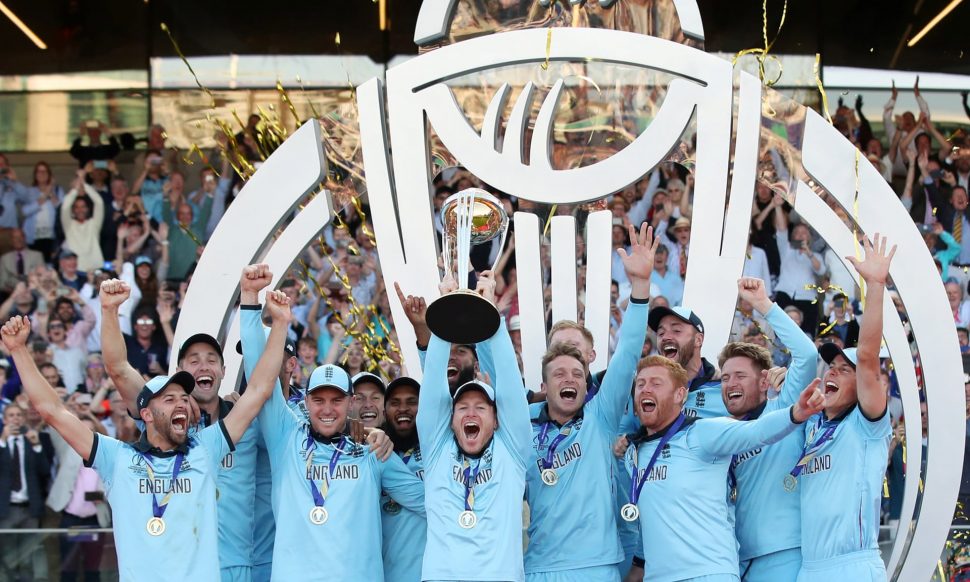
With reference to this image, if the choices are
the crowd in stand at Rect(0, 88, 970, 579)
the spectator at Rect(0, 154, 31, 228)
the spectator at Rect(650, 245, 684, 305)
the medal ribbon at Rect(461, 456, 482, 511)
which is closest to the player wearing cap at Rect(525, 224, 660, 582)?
the medal ribbon at Rect(461, 456, 482, 511)

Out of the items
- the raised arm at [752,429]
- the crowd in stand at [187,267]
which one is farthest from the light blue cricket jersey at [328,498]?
the crowd in stand at [187,267]

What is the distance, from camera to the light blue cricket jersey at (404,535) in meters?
6.04

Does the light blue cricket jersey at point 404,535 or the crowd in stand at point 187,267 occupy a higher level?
the crowd in stand at point 187,267

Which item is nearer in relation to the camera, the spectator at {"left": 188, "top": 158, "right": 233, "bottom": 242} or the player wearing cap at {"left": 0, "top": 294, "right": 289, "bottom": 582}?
the player wearing cap at {"left": 0, "top": 294, "right": 289, "bottom": 582}

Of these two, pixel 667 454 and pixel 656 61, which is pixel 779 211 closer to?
pixel 656 61

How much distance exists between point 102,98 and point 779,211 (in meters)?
7.26

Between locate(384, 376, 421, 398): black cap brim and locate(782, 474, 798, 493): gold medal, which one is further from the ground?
locate(384, 376, 421, 398): black cap brim

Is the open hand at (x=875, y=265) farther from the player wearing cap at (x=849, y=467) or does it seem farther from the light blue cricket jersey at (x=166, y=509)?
the light blue cricket jersey at (x=166, y=509)

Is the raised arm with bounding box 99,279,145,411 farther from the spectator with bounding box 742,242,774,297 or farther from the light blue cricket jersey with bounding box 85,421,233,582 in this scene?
the spectator with bounding box 742,242,774,297

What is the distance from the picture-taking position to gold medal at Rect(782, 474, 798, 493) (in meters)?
6.04

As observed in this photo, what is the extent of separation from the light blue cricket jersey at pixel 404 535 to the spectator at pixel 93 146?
7.92m

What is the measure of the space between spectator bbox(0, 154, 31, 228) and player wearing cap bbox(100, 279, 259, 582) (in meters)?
6.59

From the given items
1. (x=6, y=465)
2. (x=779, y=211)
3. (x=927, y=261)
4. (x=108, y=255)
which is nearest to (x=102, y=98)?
(x=108, y=255)

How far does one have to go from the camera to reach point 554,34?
6867 millimetres
